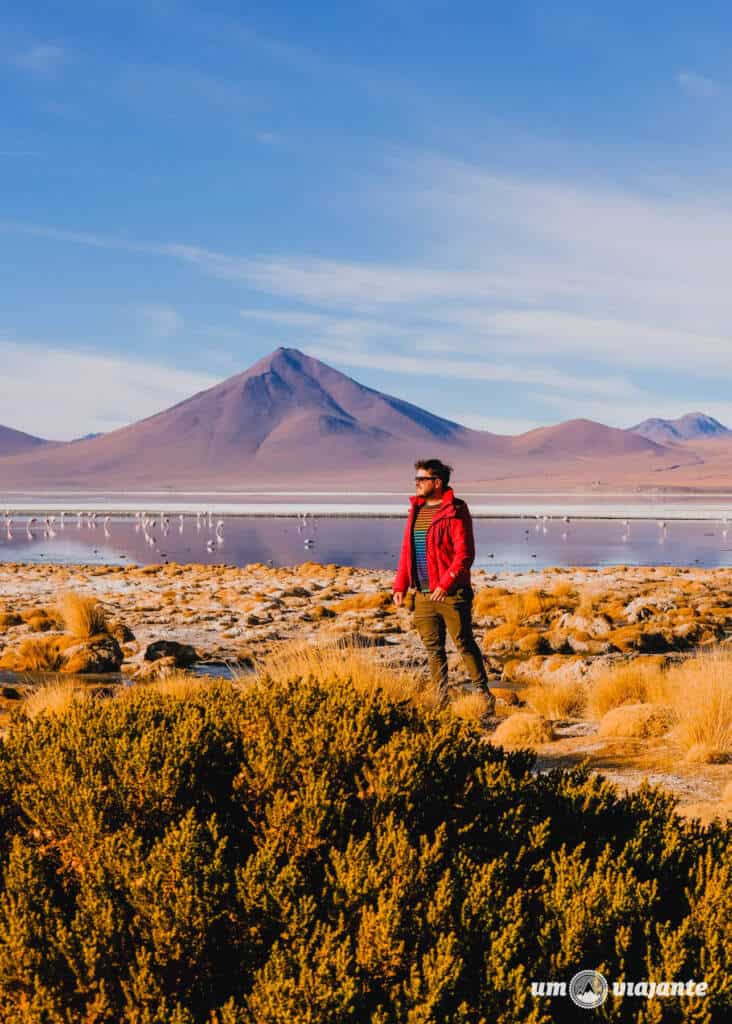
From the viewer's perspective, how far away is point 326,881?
2.76 m

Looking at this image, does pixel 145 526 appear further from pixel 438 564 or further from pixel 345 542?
pixel 438 564

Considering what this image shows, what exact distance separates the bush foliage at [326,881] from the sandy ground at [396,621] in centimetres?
201

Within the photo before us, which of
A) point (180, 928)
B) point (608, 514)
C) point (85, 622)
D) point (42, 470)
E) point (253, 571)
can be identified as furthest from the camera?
point (42, 470)

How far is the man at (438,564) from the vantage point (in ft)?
22.5

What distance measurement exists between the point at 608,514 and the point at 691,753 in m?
53.7

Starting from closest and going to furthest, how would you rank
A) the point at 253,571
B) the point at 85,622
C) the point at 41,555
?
the point at 85,622
the point at 253,571
the point at 41,555

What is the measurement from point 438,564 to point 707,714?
80.9 inches

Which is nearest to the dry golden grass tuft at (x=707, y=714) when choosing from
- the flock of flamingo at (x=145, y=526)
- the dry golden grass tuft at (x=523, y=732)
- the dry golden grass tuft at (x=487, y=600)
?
the dry golden grass tuft at (x=523, y=732)

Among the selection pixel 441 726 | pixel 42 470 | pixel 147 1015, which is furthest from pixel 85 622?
pixel 42 470

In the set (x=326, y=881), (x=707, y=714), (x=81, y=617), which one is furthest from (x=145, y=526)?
(x=326, y=881)

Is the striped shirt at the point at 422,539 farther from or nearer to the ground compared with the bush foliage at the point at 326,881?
farther from the ground

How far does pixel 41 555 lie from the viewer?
32125 millimetres

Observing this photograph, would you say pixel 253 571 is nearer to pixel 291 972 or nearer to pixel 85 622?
pixel 85 622

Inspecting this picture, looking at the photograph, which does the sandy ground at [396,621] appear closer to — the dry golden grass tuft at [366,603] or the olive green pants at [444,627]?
the dry golden grass tuft at [366,603]
